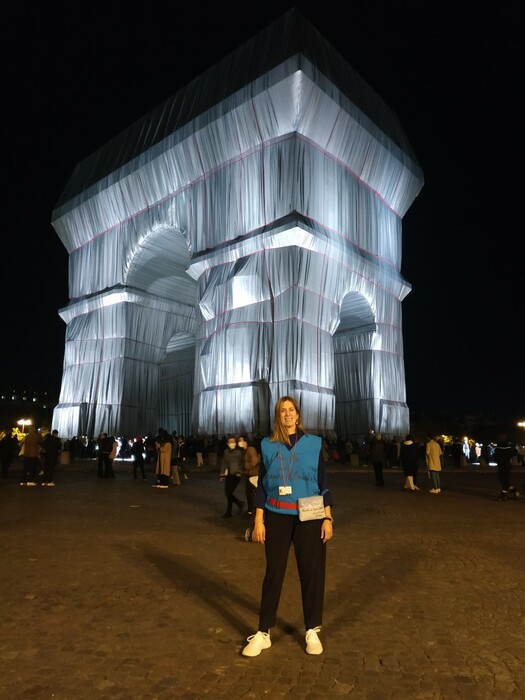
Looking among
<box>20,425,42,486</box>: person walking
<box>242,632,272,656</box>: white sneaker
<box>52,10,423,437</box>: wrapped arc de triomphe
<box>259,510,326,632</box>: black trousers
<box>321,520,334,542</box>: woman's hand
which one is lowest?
<box>242,632,272,656</box>: white sneaker

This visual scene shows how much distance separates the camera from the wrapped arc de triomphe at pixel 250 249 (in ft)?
86.8

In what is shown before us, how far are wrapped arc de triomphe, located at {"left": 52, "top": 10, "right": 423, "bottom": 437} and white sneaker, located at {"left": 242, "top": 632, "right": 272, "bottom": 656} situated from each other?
2110cm

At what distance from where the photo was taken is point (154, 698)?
304 cm

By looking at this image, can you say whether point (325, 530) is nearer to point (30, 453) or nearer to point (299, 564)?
point (299, 564)

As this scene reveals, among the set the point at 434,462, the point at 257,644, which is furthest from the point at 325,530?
the point at 434,462

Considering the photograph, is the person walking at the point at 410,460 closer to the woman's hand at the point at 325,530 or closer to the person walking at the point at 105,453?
the person walking at the point at 105,453

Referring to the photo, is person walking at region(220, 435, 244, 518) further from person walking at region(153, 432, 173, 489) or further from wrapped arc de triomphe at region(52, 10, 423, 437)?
wrapped arc de triomphe at region(52, 10, 423, 437)

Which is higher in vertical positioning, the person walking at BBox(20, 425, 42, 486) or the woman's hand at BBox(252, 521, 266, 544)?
the person walking at BBox(20, 425, 42, 486)

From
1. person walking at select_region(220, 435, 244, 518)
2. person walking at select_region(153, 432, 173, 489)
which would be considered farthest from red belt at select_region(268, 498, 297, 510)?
person walking at select_region(153, 432, 173, 489)

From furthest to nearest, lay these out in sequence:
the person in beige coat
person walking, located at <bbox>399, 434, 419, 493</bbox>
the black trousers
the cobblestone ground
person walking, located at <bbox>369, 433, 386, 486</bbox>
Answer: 1. person walking, located at <bbox>369, 433, 386, 486</bbox>
2. person walking, located at <bbox>399, 434, 419, 493</bbox>
3. the person in beige coat
4. the black trousers
5. the cobblestone ground

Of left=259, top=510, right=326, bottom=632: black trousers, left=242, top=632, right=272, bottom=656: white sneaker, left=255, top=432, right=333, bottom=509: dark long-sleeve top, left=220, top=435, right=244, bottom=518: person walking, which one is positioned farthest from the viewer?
left=220, top=435, right=244, bottom=518: person walking

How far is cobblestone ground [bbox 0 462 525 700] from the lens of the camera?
3.24 metres

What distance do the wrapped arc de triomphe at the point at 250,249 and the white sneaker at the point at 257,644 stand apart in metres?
21.1

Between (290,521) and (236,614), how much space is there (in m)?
1.05
